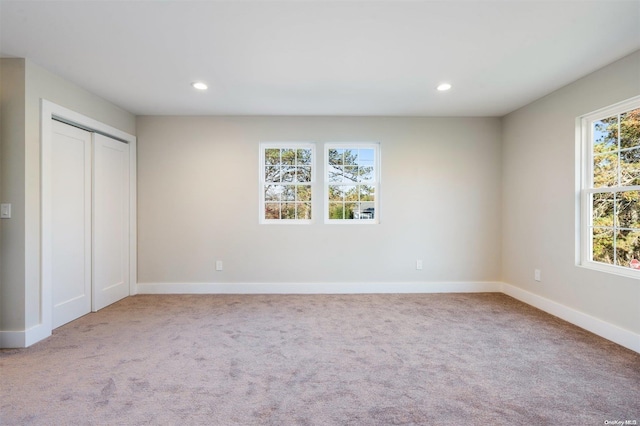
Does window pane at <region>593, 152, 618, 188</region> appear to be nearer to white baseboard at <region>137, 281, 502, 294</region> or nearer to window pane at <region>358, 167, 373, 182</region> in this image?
white baseboard at <region>137, 281, 502, 294</region>

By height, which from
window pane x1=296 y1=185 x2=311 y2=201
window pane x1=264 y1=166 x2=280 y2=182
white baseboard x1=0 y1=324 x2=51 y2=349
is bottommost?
white baseboard x1=0 y1=324 x2=51 y2=349

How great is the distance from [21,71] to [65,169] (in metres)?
0.95

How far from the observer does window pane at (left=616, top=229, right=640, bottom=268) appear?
2.60m

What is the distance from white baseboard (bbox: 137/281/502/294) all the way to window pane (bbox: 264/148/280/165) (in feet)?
5.91

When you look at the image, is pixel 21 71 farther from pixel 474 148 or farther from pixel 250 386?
pixel 474 148

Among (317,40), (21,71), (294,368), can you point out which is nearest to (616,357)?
(294,368)

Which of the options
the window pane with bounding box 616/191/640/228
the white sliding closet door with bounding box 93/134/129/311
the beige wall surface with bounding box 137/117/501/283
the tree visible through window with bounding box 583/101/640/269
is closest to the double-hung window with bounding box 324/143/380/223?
the beige wall surface with bounding box 137/117/501/283

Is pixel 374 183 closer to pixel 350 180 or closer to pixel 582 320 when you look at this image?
pixel 350 180

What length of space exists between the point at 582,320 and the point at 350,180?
3.05m

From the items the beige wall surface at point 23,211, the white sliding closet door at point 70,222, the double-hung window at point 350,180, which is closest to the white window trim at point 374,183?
the double-hung window at point 350,180

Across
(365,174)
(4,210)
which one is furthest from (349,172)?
(4,210)

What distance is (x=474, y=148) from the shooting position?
4.21 metres

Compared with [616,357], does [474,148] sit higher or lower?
higher

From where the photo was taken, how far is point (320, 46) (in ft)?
7.70
